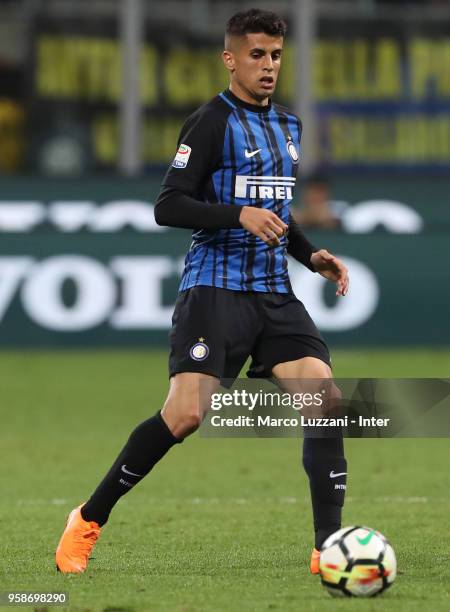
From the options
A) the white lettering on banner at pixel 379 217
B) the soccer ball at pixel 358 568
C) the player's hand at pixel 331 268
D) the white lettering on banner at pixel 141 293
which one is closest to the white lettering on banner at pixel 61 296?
the white lettering on banner at pixel 141 293

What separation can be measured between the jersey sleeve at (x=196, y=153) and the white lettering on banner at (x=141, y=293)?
8454mm

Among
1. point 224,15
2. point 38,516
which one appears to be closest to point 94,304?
point 224,15

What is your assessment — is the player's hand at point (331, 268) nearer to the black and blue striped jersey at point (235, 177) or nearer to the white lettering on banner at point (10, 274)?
the black and blue striped jersey at point (235, 177)

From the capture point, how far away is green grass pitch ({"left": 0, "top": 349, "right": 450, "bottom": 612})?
18.4 ft

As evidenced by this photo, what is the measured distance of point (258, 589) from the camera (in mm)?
5629

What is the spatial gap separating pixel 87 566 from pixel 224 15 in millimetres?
13320

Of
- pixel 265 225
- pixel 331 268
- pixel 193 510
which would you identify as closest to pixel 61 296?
pixel 193 510

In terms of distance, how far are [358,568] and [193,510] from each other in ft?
8.18

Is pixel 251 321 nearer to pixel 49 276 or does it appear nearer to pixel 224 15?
pixel 49 276

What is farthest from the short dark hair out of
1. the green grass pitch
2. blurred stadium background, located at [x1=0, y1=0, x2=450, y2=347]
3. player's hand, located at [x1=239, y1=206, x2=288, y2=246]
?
blurred stadium background, located at [x1=0, y1=0, x2=450, y2=347]

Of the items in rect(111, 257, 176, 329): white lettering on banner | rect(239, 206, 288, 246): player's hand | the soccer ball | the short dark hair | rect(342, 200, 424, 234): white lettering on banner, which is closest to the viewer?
the soccer ball

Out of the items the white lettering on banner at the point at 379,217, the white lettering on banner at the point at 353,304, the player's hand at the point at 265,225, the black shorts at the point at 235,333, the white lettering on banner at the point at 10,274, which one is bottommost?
the white lettering on banner at the point at 353,304

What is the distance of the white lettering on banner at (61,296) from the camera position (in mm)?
14352

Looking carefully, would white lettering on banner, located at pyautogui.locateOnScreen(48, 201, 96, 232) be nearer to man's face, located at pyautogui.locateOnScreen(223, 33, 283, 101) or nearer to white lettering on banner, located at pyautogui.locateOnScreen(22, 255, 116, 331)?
white lettering on banner, located at pyautogui.locateOnScreen(22, 255, 116, 331)
